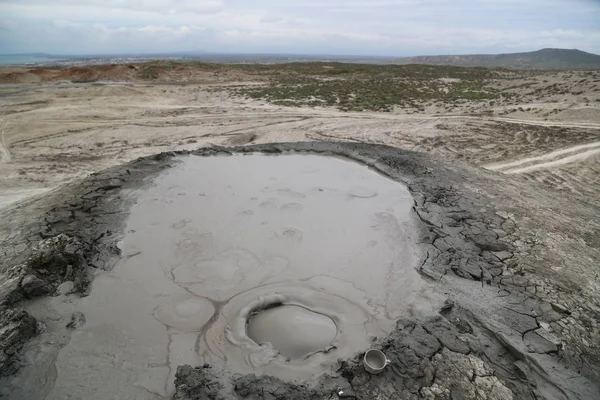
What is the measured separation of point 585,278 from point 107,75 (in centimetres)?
3199

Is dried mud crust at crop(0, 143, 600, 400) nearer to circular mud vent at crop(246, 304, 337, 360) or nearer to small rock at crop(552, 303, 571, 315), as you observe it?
small rock at crop(552, 303, 571, 315)

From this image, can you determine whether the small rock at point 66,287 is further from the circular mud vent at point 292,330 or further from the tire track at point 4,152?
the tire track at point 4,152

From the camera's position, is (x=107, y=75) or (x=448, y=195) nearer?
(x=448, y=195)

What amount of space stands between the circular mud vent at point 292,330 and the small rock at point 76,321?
1738mm

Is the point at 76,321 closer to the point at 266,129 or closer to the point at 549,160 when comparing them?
the point at 266,129

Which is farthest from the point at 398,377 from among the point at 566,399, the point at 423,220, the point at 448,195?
the point at 448,195

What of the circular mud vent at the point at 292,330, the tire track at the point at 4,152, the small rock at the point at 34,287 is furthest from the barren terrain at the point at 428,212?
the circular mud vent at the point at 292,330

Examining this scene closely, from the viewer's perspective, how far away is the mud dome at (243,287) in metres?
3.26

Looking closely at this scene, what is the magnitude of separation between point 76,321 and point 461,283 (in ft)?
14.4

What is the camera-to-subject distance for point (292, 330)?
364 centimetres

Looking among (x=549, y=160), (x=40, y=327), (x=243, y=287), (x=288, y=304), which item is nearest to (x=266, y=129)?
(x=549, y=160)

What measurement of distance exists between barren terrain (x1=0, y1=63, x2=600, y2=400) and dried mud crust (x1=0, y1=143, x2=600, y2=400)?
2cm

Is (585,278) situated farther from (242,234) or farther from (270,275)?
(242,234)

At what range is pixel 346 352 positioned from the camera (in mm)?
3363
